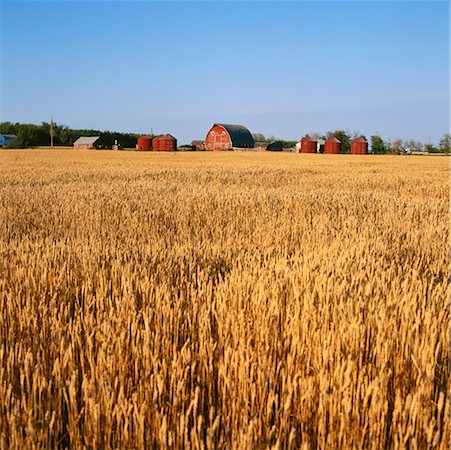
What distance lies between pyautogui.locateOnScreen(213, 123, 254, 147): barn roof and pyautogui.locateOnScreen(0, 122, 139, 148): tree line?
17.7 m

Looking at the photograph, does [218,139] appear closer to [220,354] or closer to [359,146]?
[359,146]

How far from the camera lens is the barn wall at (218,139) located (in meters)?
90.6

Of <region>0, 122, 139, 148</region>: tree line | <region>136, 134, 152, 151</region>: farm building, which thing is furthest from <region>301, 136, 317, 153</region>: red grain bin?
<region>0, 122, 139, 148</region>: tree line

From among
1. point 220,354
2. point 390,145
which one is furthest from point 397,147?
point 220,354

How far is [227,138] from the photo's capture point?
297 feet

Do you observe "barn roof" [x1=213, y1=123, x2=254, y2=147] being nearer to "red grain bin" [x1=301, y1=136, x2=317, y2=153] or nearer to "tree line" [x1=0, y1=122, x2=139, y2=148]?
"red grain bin" [x1=301, y1=136, x2=317, y2=153]

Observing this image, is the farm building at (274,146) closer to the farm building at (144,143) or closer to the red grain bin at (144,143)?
the farm building at (144,143)

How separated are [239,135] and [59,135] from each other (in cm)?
3371

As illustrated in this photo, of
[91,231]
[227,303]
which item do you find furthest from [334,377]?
[91,231]

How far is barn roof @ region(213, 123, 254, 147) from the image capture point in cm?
9094

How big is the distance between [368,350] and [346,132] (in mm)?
94348

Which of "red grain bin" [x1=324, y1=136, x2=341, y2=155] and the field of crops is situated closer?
the field of crops

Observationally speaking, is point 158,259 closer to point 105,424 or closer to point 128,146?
point 105,424

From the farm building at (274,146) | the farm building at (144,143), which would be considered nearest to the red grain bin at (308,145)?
the farm building at (274,146)
